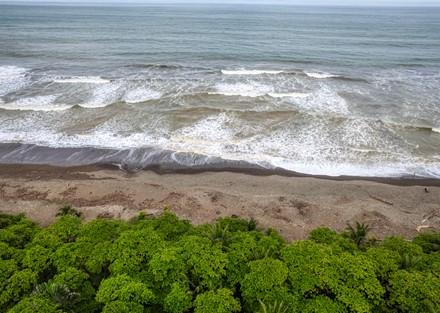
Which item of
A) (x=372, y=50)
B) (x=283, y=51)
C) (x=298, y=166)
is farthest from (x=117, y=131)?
(x=372, y=50)

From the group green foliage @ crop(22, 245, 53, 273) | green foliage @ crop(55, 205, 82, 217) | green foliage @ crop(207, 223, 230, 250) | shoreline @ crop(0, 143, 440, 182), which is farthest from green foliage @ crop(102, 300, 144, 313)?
shoreline @ crop(0, 143, 440, 182)

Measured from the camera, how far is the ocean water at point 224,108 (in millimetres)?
22453

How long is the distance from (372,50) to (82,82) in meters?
49.6

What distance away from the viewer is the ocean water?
22.5 meters

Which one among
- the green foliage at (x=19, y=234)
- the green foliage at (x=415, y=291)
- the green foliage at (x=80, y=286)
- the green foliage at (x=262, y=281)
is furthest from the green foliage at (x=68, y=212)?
the green foliage at (x=415, y=291)

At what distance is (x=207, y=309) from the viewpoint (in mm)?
8945

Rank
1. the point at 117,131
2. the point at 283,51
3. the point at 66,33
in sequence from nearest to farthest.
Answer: the point at 117,131 → the point at 283,51 → the point at 66,33

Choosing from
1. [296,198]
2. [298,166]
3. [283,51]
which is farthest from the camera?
[283,51]

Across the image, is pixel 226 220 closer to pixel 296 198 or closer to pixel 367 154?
pixel 296 198

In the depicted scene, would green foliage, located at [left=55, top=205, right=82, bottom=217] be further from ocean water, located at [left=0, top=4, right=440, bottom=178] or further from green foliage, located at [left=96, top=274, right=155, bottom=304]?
green foliage, located at [left=96, top=274, right=155, bottom=304]

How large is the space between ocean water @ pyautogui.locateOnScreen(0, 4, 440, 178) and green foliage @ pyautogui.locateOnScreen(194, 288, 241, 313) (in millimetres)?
12486

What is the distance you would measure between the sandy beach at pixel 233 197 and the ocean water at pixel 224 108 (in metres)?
1.52

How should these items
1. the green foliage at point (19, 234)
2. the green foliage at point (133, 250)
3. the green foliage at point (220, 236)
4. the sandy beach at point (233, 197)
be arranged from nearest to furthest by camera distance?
1. the green foliage at point (133, 250)
2. the green foliage at point (19, 234)
3. the green foliage at point (220, 236)
4. the sandy beach at point (233, 197)

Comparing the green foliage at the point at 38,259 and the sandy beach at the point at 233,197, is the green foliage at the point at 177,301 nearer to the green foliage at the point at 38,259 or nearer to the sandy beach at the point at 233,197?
the green foliage at the point at 38,259
